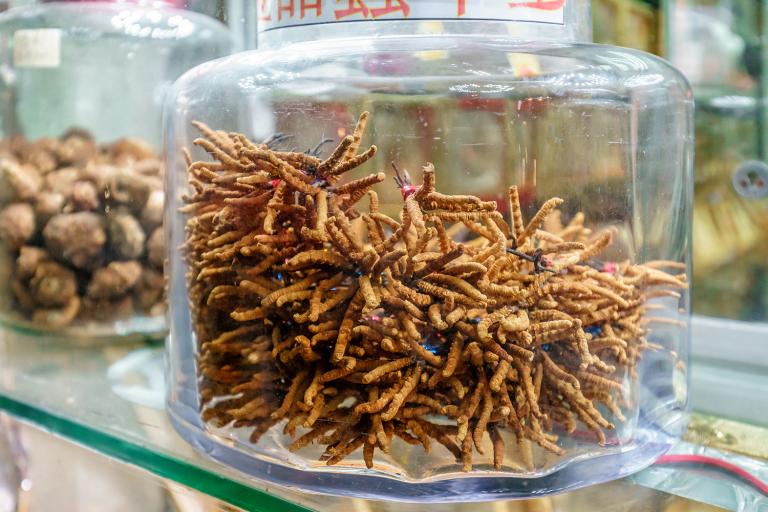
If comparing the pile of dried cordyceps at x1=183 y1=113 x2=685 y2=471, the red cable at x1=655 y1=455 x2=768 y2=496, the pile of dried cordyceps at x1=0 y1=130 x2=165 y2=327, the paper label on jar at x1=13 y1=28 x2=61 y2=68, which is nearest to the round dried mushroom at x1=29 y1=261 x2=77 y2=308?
the pile of dried cordyceps at x1=0 y1=130 x2=165 y2=327

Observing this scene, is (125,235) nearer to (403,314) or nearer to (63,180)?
(63,180)

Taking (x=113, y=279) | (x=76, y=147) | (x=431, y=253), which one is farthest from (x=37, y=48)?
(x=431, y=253)

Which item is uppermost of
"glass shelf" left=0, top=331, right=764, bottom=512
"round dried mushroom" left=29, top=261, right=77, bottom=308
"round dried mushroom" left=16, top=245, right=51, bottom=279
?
"round dried mushroom" left=16, top=245, right=51, bottom=279

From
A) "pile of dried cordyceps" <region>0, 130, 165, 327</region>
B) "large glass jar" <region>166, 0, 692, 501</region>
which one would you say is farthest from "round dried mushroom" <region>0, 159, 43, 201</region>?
"large glass jar" <region>166, 0, 692, 501</region>

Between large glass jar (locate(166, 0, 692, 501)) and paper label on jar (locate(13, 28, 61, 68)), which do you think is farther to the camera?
paper label on jar (locate(13, 28, 61, 68))

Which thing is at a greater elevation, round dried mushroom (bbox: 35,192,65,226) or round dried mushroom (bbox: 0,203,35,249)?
round dried mushroom (bbox: 35,192,65,226)

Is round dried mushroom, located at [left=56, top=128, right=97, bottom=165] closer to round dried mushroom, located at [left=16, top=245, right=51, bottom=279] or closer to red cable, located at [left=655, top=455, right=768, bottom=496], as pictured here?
round dried mushroom, located at [left=16, top=245, right=51, bottom=279]
